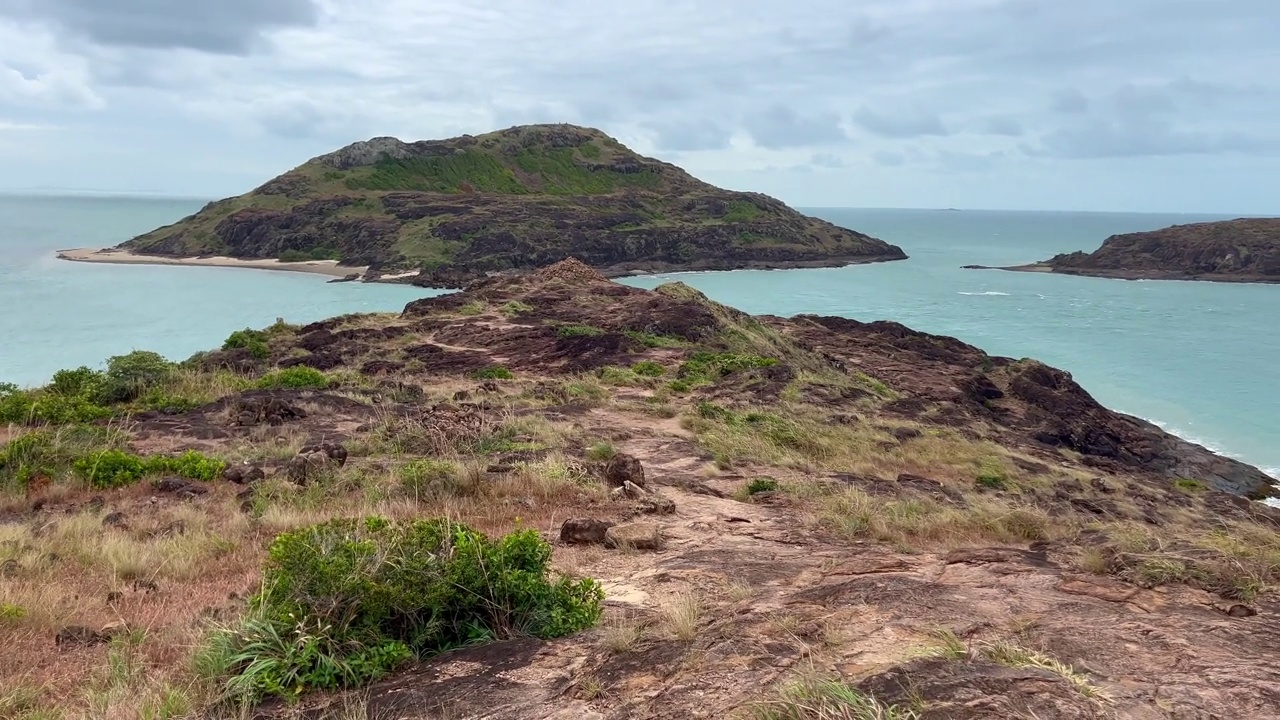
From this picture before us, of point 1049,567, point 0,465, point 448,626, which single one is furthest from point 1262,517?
point 0,465

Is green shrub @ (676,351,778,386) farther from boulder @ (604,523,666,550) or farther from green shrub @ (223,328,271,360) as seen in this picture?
boulder @ (604,523,666,550)

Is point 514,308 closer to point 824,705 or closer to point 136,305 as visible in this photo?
point 824,705

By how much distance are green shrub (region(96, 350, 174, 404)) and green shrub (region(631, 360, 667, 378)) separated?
11.1 m

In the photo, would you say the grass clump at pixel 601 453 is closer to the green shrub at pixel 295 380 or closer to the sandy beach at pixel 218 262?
the green shrub at pixel 295 380

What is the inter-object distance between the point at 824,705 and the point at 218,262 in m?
88.7

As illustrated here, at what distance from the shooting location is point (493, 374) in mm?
20297

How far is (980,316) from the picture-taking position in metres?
56.9

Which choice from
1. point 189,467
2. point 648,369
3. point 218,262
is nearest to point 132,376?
point 189,467

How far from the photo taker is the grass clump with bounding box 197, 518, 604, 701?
405 cm

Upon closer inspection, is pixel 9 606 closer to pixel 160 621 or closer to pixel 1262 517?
pixel 160 621

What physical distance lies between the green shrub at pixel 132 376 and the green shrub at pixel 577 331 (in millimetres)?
11886

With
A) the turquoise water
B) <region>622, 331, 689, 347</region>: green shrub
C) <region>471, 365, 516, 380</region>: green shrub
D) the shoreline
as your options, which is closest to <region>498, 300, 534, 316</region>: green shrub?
<region>622, 331, 689, 347</region>: green shrub

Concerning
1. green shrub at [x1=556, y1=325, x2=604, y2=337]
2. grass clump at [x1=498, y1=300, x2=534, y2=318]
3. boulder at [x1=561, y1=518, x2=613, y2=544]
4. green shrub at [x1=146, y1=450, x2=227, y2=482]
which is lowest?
green shrub at [x1=146, y1=450, x2=227, y2=482]

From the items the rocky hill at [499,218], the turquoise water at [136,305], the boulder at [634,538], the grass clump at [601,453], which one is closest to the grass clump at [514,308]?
→ the turquoise water at [136,305]
